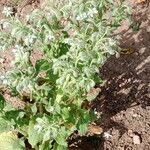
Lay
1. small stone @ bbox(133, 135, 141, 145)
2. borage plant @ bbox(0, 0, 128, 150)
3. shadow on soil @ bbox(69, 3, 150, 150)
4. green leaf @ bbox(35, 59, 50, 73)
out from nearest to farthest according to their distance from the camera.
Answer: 1. borage plant @ bbox(0, 0, 128, 150)
2. green leaf @ bbox(35, 59, 50, 73)
3. small stone @ bbox(133, 135, 141, 145)
4. shadow on soil @ bbox(69, 3, 150, 150)

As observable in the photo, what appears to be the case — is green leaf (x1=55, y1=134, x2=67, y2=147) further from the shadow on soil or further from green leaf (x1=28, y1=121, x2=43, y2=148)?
the shadow on soil

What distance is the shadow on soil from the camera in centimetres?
505

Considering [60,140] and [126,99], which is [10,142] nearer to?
[60,140]

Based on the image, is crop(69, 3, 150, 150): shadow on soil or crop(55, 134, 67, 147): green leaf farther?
crop(69, 3, 150, 150): shadow on soil

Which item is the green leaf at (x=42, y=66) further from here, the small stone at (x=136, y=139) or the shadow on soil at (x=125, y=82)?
the small stone at (x=136, y=139)

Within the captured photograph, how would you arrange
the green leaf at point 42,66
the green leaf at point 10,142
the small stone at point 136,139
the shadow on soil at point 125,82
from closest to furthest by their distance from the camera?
the green leaf at point 42,66
the green leaf at point 10,142
the small stone at point 136,139
the shadow on soil at point 125,82

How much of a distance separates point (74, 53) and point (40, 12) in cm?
49

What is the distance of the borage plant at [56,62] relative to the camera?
12.2 ft

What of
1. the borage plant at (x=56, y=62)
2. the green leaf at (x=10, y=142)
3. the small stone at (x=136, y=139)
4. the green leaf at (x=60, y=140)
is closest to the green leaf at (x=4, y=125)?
the borage plant at (x=56, y=62)

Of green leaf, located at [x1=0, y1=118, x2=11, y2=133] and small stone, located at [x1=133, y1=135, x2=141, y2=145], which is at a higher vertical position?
small stone, located at [x1=133, y1=135, x2=141, y2=145]

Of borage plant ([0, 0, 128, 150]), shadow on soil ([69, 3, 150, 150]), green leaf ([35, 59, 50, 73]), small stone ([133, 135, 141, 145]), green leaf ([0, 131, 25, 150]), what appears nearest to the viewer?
borage plant ([0, 0, 128, 150])

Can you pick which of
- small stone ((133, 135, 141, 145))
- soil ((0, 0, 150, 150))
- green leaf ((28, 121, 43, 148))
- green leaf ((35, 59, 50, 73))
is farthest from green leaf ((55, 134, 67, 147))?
small stone ((133, 135, 141, 145))

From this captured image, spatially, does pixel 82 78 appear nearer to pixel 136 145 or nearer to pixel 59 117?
pixel 59 117

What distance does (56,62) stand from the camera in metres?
3.73
